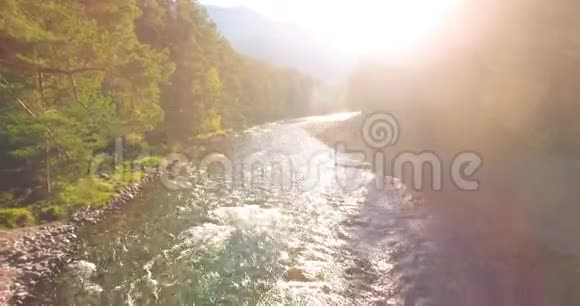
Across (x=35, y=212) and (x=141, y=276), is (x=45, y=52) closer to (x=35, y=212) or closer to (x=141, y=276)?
(x=35, y=212)

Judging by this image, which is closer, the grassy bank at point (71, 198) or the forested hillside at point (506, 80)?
the grassy bank at point (71, 198)

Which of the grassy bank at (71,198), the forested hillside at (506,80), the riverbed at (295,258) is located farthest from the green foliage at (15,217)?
the forested hillside at (506,80)

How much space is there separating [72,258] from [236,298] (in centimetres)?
615

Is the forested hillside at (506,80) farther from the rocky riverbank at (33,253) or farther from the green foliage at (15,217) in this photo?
the green foliage at (15,217)

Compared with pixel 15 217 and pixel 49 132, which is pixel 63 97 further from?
pixel 15 217

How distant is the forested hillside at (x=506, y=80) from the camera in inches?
889

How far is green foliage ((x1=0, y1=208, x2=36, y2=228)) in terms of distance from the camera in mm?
15141

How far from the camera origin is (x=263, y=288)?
12062 mm

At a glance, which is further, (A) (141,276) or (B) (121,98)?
(B) (121,98)

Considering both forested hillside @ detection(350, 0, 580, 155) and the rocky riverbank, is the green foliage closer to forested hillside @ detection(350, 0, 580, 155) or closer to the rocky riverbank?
the rocky riverbank

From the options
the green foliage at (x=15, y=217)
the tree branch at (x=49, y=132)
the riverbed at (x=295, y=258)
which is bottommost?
the riverbed at (x=295, y=258)

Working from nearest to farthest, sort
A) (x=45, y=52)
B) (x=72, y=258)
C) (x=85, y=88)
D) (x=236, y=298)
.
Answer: (x=236, y=298), (x=72, y=258), (x=45, y=52), (x=85, y=88)

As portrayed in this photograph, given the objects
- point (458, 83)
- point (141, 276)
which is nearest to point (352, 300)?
point (141, 276)

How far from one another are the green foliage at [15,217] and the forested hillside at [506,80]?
26.8m
